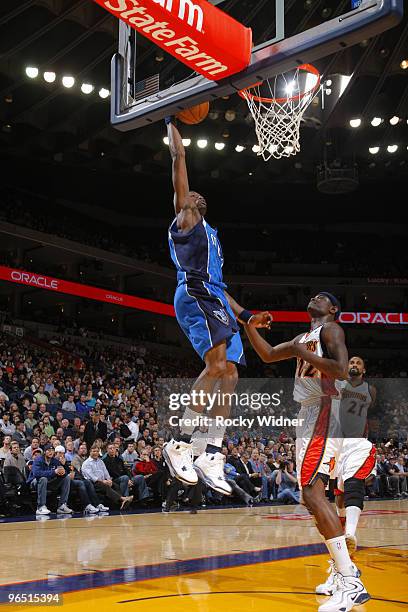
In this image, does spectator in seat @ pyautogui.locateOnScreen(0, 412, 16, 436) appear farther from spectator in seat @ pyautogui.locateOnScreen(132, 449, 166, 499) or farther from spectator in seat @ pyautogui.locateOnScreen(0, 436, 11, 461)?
spectator in seat @ pyautogui.locateOnScreen(132, 449, 166, 499)

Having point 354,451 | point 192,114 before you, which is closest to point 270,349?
point 192,114

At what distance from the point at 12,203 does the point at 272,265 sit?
12609 millimetres

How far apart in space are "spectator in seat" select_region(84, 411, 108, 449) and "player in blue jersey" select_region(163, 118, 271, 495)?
928 cm

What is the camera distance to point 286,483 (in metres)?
15.6

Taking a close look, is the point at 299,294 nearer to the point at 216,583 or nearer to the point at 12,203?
the point at 12,203

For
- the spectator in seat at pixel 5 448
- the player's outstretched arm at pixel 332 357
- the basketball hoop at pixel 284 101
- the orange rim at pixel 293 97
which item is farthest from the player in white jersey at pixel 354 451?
the spectator in seat at pixel 5 448

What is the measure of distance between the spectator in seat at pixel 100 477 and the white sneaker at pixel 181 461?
7.30 metres

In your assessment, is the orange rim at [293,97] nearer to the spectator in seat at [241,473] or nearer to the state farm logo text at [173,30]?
the state farm logo text at [173,30]

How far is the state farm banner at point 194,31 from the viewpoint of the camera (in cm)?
497

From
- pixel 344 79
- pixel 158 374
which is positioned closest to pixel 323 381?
pixel 344 79

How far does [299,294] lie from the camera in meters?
33.2

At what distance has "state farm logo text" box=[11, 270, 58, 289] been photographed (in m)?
23.1

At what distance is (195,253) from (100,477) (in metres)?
8.08

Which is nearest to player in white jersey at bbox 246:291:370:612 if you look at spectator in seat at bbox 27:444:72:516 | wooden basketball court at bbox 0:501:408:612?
wooden basketball court at bbox 0:501:408:612
